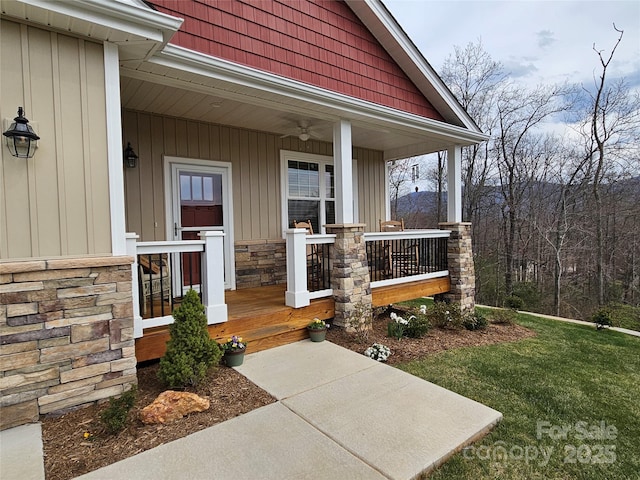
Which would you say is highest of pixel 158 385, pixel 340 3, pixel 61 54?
pixel 340 3

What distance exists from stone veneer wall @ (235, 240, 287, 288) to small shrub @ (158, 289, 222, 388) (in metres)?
2.43

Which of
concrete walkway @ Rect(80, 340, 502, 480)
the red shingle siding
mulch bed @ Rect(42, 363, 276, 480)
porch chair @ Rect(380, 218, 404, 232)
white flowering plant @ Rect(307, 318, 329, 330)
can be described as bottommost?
concrete walkway @ Rect(80, 340, 502, 480)

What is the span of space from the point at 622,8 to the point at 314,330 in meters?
14.8

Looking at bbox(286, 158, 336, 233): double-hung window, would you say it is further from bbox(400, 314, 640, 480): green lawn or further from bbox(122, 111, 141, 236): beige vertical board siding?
bbox(400, 314, 640, 480): green lawn

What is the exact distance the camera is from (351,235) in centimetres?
468

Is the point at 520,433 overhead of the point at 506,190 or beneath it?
beneath

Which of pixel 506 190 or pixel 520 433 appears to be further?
pixel 506 190

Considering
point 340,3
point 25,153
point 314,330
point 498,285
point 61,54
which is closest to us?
point 25,153

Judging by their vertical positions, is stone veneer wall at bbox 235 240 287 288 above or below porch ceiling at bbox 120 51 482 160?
below

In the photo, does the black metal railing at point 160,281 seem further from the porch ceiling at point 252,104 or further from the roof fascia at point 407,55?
the roof fascia at point 407,55

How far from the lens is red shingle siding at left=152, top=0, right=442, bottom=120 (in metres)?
3.62

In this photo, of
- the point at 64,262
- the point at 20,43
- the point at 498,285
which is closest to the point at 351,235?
the point at 64,262

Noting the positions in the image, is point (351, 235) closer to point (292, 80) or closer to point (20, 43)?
point (292, 80)

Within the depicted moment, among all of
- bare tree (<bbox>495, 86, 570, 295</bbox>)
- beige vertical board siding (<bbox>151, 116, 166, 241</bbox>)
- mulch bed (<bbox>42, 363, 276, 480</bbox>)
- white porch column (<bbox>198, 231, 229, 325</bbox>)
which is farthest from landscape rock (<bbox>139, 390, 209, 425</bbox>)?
bare tree (<bbox>495, 86, 570, 295</bbox>)
